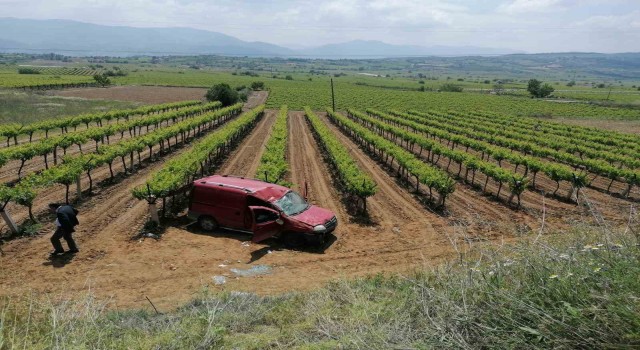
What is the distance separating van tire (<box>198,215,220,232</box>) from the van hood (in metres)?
3.27

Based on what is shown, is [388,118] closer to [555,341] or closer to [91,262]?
[91,262]

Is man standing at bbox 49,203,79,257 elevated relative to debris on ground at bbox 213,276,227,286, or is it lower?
elevated

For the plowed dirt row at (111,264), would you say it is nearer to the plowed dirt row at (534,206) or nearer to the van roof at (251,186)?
the van roof at (251,186)

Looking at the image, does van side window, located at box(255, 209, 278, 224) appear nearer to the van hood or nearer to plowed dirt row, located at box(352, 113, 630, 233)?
the van hood

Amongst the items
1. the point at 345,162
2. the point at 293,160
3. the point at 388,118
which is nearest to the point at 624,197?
the point at 345,162

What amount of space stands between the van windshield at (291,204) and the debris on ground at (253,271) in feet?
7.29

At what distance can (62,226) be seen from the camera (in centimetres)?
1212

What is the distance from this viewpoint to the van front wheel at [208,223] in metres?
15.0

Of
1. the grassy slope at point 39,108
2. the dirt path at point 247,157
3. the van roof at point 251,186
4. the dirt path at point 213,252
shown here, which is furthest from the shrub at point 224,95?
→ the van roof at point 251,186

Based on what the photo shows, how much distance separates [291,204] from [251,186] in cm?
162

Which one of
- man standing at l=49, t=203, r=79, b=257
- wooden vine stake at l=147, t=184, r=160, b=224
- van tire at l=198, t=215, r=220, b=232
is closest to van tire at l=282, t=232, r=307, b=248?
van tire at l=198, t=215, r=220, b=232

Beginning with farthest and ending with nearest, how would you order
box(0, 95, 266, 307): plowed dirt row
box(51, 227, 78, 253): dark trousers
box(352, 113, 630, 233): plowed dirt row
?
box(352, 113, 630, 233): plowed dirt row, box(51, 227, 78, 253): dark trousers, box(0, 95, 266, 307): plowed dirt row

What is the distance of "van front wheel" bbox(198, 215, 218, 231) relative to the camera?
15027 millimetres

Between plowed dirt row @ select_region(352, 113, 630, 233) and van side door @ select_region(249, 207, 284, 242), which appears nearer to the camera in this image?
van side door @ select_region(249, 207, 284, 242)
